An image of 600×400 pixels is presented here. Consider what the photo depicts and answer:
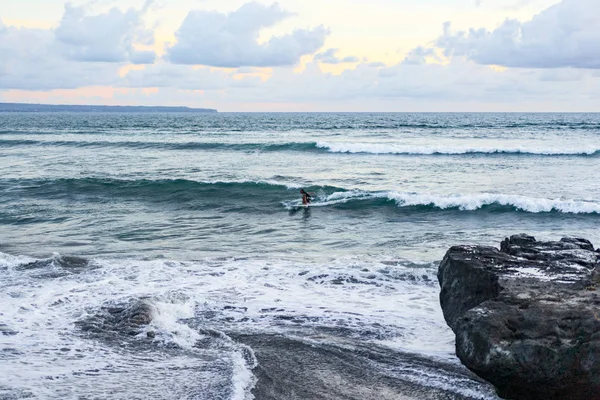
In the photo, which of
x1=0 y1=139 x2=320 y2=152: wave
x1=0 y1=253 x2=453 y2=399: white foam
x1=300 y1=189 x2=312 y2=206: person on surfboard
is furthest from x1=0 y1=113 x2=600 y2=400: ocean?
x1=0 y1=139 x2=320 y2=152: wave

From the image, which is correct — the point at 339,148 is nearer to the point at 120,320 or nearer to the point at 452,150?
the point at 452,150

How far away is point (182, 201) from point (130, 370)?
52.7ft

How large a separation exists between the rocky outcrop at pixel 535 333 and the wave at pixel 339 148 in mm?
33854

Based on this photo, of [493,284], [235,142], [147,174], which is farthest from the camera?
[235,142]

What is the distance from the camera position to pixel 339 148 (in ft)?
141

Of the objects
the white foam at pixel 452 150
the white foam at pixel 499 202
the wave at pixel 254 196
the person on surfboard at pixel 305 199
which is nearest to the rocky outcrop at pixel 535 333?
the white foam at pixel 499 202

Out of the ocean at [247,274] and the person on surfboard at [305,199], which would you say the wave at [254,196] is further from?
the person on surfboard at [305,199]

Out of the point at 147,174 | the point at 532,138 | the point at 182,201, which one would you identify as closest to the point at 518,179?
the point at 182,201

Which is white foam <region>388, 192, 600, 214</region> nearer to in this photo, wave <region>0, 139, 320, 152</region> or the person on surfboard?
the person on surfboard

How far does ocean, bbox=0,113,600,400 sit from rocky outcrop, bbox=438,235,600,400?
931 mm

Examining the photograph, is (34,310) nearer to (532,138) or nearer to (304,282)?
(304,282)

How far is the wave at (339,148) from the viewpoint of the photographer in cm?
4003

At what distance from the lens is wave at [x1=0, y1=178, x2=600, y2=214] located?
2036cm

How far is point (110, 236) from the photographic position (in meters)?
16.2
